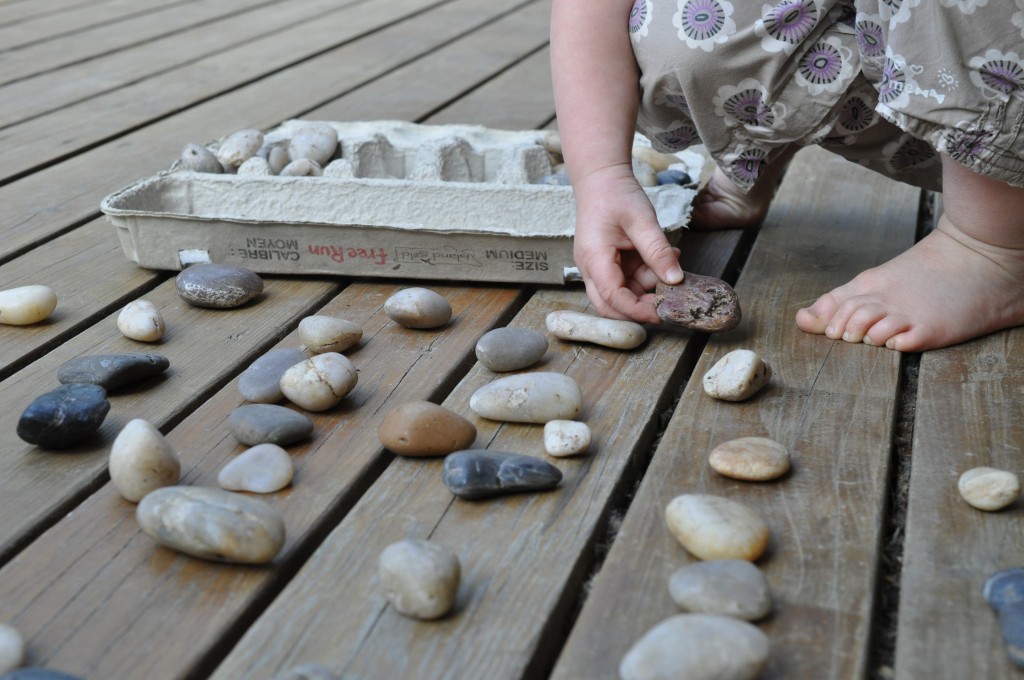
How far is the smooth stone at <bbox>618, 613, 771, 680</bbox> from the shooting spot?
0.71 metres

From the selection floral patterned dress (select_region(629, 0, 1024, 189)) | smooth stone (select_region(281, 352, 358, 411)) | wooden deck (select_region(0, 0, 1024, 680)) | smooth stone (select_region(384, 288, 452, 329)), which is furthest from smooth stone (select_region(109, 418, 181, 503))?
floral patterned dress (select_region(629, 0, 1024, 189))

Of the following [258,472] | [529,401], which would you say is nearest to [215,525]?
[258,472]

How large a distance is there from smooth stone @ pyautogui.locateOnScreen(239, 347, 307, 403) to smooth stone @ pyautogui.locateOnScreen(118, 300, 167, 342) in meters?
0.17

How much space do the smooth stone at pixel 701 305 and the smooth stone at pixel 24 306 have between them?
770 mm

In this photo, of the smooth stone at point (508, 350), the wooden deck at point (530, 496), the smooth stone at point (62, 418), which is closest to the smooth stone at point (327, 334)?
the wooden deck at point (530, 496)

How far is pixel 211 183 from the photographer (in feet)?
5.16

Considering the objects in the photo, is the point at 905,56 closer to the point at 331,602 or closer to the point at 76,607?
the point at 331,602

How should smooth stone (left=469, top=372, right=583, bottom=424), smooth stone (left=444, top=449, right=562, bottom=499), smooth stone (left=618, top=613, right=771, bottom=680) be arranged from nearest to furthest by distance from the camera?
smooth stone (left=618, top=613, right=771, bottom=680), smooth stone (left=444, top=449, right=562, bottom=499), smooth stone (left=469, top=372, right=583, bottom=424)

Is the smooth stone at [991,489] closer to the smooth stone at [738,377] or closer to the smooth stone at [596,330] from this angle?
the smooth stone at [738,377]

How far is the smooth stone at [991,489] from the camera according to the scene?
35.8 inches

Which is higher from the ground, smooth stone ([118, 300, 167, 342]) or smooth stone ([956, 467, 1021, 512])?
smooth stone ([956, 467, 1021, 512])

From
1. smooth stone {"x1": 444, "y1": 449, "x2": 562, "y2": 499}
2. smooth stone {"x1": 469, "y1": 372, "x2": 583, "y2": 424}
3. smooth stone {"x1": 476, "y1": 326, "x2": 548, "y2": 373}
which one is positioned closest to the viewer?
smooth stone {"x1": 444, "y1": 449, "x2": 562, "y2": 499}

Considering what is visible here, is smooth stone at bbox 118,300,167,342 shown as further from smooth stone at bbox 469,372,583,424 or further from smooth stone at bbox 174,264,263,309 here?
A: smooth stone at bbox 469,372,583,424

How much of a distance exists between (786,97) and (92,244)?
3.40 feet
